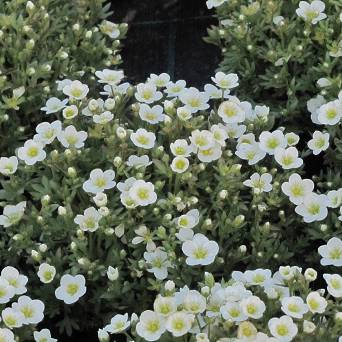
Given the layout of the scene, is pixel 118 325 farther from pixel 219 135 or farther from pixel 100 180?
pixel 219 135

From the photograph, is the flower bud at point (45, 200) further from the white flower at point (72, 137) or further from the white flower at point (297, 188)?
the white flower at point (297, 188)

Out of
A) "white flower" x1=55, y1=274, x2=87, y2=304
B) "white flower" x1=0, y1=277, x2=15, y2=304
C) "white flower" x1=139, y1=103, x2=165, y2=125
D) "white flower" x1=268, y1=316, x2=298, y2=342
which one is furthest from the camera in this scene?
"white flower" x1=139, y1=103, x2=165, y2=125

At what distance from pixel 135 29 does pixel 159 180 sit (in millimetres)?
1577

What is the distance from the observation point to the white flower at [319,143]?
2.49 m

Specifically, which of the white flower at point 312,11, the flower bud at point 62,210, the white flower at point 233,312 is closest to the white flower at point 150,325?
the white flower at point 233,312

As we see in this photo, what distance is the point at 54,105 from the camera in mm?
2631

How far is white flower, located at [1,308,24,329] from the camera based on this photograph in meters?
2.06

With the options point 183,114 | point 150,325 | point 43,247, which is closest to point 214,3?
point 183,114

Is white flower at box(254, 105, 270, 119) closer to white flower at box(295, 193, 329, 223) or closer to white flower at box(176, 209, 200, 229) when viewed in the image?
white flower at box(295, 193, 329, 223)

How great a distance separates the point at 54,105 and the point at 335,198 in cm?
97

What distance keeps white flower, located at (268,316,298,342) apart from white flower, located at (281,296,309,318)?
0.07ft

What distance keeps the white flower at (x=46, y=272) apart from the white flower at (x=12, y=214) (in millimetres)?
177

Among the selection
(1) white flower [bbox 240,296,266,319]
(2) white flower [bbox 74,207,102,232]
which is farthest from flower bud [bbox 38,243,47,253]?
(1) white flower [bbox 240,296,266,319]

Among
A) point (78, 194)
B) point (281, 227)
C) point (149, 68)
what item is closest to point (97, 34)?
point (149, 68)
